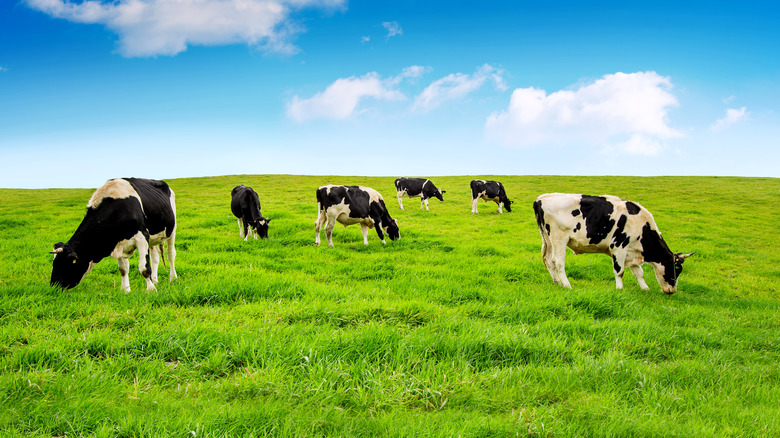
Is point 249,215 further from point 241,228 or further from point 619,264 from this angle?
point 619,264

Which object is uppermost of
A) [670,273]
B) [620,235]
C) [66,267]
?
[620,235]

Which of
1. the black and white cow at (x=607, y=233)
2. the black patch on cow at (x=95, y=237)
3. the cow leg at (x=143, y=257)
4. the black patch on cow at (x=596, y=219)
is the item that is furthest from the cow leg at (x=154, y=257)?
the black patch on cow at (x=596, y=219)

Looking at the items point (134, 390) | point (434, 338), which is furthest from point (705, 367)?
point (134, 390)

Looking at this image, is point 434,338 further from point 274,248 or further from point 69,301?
point 274,248

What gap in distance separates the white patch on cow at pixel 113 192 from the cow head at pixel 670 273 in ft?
35.0

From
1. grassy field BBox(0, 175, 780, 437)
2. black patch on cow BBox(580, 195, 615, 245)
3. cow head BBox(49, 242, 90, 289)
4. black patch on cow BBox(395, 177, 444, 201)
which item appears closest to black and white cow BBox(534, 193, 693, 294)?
black patch on cow BBox(580, 195, 615, 245)

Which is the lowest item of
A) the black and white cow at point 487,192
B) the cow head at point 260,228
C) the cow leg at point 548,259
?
the cow leg at point 548,259

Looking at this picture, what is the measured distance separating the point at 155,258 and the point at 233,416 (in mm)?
6765

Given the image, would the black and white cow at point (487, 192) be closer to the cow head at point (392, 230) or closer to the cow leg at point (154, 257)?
the cow head at point (392, 230)

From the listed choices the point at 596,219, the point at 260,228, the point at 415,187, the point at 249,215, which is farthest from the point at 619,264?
the point at 415,187

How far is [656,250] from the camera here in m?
9.03

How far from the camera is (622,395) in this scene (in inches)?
147

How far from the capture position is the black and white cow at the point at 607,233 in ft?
29.0

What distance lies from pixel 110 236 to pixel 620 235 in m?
9.92
